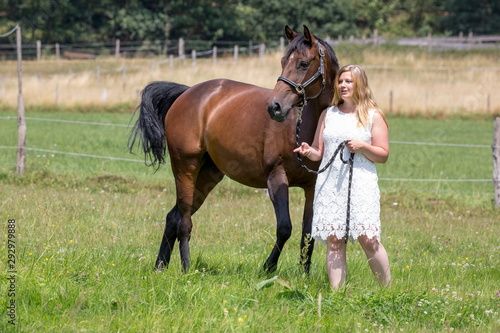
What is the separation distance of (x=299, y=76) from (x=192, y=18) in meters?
43.5

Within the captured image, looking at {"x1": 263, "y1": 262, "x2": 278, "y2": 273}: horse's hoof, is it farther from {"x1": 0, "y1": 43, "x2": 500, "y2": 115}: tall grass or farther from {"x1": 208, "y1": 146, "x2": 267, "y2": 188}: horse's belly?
{"x1": 0, "y1": 43, "x2": 500, "y2": 115}: tall grass

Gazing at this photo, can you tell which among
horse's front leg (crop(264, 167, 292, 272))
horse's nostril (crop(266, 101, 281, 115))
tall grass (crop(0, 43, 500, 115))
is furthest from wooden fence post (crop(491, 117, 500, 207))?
tall grass (crop(0, 43, 500, 115))

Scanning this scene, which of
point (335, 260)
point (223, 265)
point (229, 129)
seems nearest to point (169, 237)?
point (223, 265)

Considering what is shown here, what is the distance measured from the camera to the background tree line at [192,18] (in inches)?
1740

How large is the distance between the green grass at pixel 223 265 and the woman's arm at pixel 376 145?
0.93 m

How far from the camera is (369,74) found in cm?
3288

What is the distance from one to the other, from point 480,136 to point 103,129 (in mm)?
12984

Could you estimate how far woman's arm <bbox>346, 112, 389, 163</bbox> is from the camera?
12.1 feet

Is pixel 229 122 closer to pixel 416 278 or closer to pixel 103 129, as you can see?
pixel 416 278

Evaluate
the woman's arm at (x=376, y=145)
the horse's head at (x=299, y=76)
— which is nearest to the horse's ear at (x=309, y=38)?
the horse's head at (x=299, y=76)

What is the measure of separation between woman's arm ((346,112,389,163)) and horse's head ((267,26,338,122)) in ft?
1.69

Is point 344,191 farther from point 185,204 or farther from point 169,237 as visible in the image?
point 169,237

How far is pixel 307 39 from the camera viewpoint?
3.93 m

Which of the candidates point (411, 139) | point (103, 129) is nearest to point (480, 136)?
point (411, 139)
